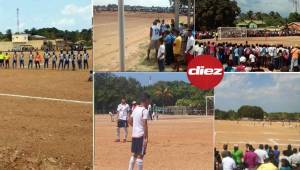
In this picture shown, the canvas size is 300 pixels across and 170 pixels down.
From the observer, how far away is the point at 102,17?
5672mm

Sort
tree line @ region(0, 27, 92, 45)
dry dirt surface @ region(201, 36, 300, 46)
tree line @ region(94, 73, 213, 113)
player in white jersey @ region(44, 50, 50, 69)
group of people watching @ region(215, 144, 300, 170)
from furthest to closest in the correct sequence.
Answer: player in white jersey @ region(44, 50, 50, 69)
tree line @ region(0, 27, 92, 45)
tree line @ region(94, 73, 213, 113)
dry dirt surface @ region(201, 36, 300, 46)
group of people watching @ region(215, 144, 300, 170)

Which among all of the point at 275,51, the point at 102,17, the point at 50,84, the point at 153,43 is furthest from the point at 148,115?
the point at 50,84

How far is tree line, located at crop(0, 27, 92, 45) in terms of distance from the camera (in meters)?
6.77

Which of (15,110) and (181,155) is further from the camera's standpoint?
(15,110)

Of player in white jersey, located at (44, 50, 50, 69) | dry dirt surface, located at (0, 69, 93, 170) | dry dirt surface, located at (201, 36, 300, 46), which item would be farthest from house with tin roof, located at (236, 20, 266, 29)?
player in white jersey, located at (44, 50, 50, 69)

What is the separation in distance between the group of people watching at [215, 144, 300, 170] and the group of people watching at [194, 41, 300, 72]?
844 mm

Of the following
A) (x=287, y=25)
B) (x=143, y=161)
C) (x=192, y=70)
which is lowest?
(x=143, y=161)

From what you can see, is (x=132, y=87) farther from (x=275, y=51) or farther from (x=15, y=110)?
(x=15, y=110)

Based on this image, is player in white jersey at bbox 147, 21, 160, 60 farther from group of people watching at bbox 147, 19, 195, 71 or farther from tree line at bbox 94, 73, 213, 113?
tree line at bbox 94, 73, 213, 113

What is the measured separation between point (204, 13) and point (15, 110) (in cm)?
316

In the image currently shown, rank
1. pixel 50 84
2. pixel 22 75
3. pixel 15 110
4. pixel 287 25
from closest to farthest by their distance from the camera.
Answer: pixel 287 25 < pixel 15 110 < pixel 50 84 < pixel 22 75

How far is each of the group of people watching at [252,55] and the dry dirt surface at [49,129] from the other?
1.96 m

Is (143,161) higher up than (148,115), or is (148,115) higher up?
(148,115)

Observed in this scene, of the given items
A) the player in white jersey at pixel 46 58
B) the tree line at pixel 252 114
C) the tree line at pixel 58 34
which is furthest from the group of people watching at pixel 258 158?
the player in white jersey at pixel 46 58
